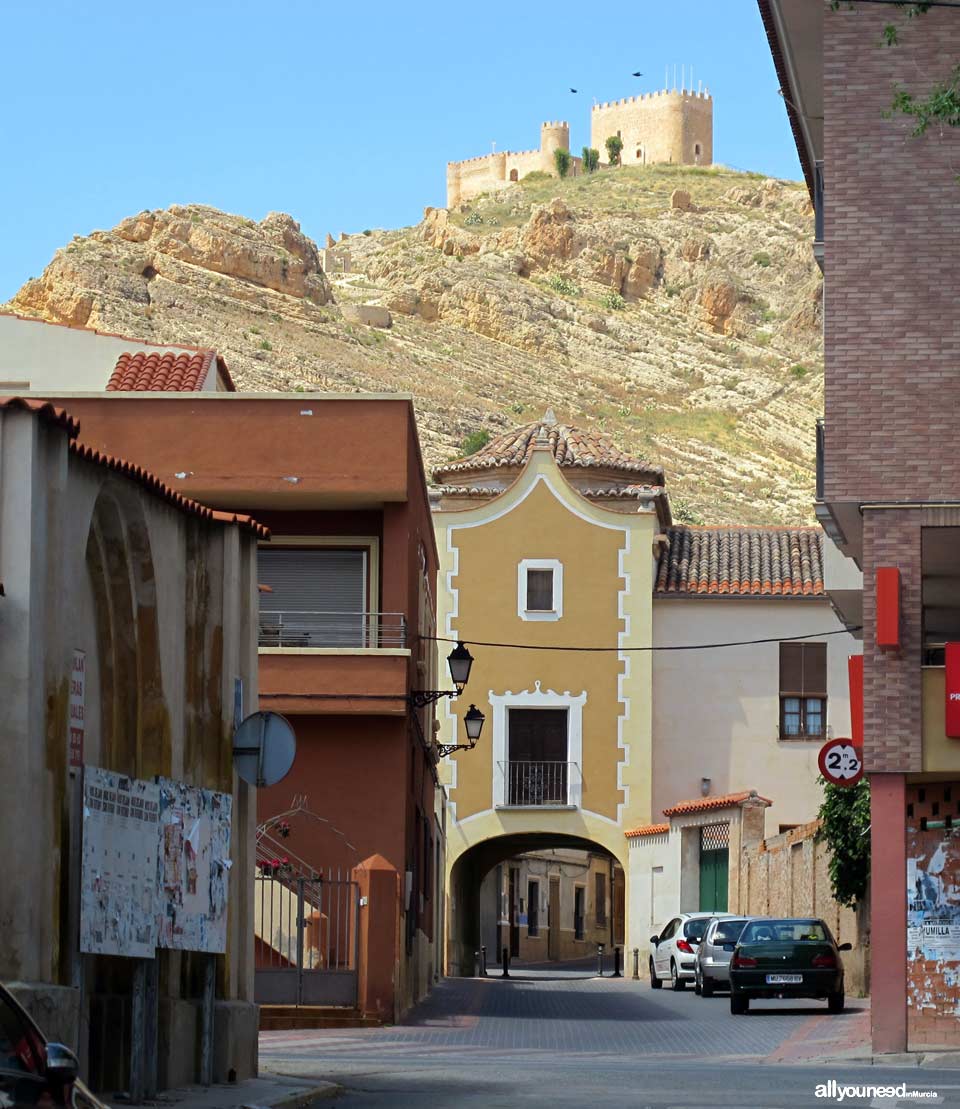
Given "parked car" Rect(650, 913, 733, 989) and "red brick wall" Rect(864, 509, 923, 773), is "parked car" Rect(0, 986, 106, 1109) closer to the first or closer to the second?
"red brick wall" Rect(864, 509, 923, 773)

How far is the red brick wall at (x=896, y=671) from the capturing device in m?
21.6

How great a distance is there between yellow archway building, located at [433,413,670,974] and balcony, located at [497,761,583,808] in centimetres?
2

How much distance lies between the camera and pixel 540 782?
48.3 m

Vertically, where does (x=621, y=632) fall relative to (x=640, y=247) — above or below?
below

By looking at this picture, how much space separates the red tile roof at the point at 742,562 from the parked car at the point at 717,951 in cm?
1504

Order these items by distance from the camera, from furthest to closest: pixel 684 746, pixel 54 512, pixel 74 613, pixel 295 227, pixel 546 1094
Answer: pixel 295 227 → pixel 684 746 → pixel 546 1094 → pixel 74 613 → pixel 54 512

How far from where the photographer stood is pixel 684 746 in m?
48.4

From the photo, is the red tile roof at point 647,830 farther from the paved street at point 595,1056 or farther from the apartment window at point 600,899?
the apartment window at point 600,899

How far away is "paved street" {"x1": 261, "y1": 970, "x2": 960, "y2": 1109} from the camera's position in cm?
1644

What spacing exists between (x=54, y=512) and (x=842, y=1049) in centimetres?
1174

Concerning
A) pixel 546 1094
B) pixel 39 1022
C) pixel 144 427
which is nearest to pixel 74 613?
pixel 39 1022

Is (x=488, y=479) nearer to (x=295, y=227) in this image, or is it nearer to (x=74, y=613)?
(x=74, y=613)

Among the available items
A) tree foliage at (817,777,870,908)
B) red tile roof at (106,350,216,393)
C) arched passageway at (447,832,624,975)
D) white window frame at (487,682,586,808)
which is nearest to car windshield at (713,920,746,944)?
tree foliage at (817,777,870,908)

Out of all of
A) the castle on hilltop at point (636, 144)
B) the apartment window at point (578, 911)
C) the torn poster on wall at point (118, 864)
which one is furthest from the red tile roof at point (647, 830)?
the castle on hilltop at point (636, 144)
